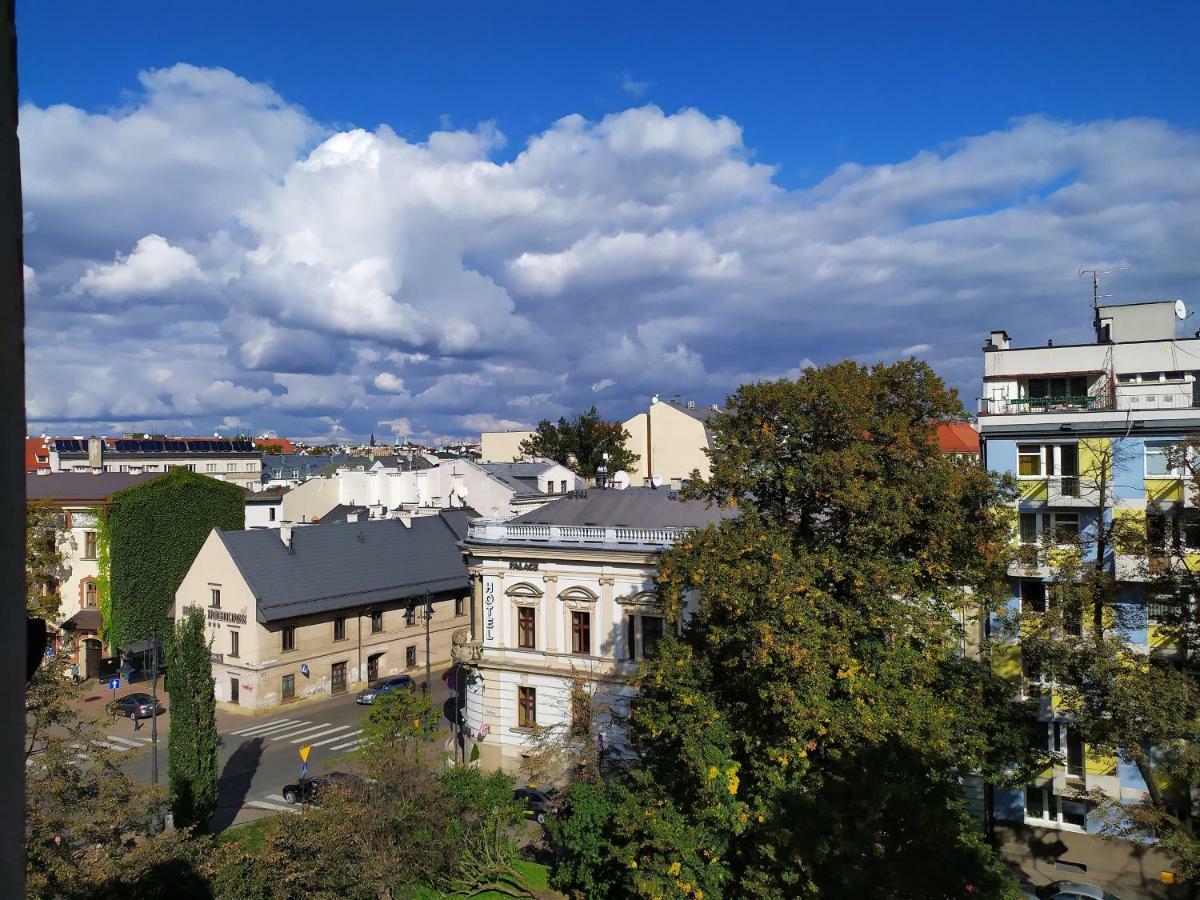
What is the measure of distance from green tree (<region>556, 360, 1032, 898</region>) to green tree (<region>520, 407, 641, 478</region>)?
2303 inches

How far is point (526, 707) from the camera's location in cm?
3419

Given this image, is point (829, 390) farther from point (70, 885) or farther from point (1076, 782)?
point (70, 885)

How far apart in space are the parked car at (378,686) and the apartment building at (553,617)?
1011 cm

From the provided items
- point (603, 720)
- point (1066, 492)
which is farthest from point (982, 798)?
point (603, 720)

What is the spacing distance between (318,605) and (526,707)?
17315mm

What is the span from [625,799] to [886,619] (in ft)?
24.5

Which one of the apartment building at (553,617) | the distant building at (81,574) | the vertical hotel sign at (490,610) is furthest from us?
the distant building at (81,574)

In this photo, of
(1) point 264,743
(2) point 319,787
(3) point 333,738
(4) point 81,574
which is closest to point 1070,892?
(2) point 319,787

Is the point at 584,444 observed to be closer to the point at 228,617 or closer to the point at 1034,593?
the point at 228,617

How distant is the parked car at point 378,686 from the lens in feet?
146

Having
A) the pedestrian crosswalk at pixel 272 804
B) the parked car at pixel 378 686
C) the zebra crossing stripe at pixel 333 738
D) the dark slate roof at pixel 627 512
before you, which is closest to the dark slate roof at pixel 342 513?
the parked car at pixel 378 686

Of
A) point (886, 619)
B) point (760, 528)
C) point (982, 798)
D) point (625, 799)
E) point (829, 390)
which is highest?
point (829, 390)

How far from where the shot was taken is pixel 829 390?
66.5ft

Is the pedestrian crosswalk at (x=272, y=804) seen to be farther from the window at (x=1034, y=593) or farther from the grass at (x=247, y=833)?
the window at (x=1034, y=593)
